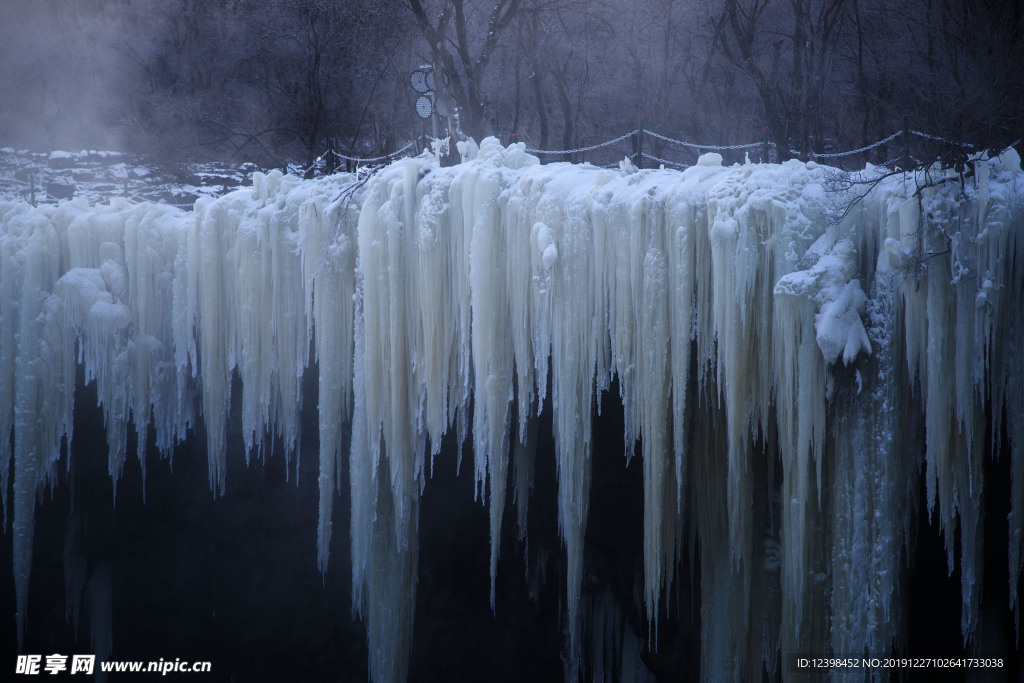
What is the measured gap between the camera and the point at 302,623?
9.69m

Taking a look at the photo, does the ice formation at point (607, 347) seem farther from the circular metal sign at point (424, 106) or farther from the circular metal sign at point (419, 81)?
the circular metal sign at point (419, 81)

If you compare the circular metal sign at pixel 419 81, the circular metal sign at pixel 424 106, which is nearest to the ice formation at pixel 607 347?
the circular metal sign at pixel 424 106

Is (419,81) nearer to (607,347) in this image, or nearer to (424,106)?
(424,106)

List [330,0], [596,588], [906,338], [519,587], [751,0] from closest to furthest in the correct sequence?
[906,338] < [596,588] < [519,587] < [751,0] < [330,0]

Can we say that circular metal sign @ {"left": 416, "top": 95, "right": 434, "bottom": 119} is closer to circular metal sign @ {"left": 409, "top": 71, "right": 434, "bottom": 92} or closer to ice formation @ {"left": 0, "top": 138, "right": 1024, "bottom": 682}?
circular metal sign @ {"left": 409, "top": 71, "right": 434, "bottom": 92}

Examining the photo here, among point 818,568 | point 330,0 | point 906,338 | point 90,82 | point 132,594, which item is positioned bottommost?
point 132,594

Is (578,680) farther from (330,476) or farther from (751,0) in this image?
(751,0)

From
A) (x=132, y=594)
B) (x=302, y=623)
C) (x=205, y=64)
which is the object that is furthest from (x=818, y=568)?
(x=205, y=64)

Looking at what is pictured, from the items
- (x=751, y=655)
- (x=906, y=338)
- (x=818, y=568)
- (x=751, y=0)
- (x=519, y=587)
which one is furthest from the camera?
(x=751, y=0)

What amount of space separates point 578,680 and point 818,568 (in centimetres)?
448

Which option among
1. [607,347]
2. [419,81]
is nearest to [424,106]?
[419,81]

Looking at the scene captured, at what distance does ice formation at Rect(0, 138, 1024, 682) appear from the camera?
496 centimetres

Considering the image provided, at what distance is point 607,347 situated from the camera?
19.2 ft

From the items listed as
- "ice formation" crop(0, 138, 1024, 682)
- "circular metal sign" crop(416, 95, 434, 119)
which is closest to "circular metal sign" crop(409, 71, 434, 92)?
"circular metal sign" crop(416, 95, 434, 119)
